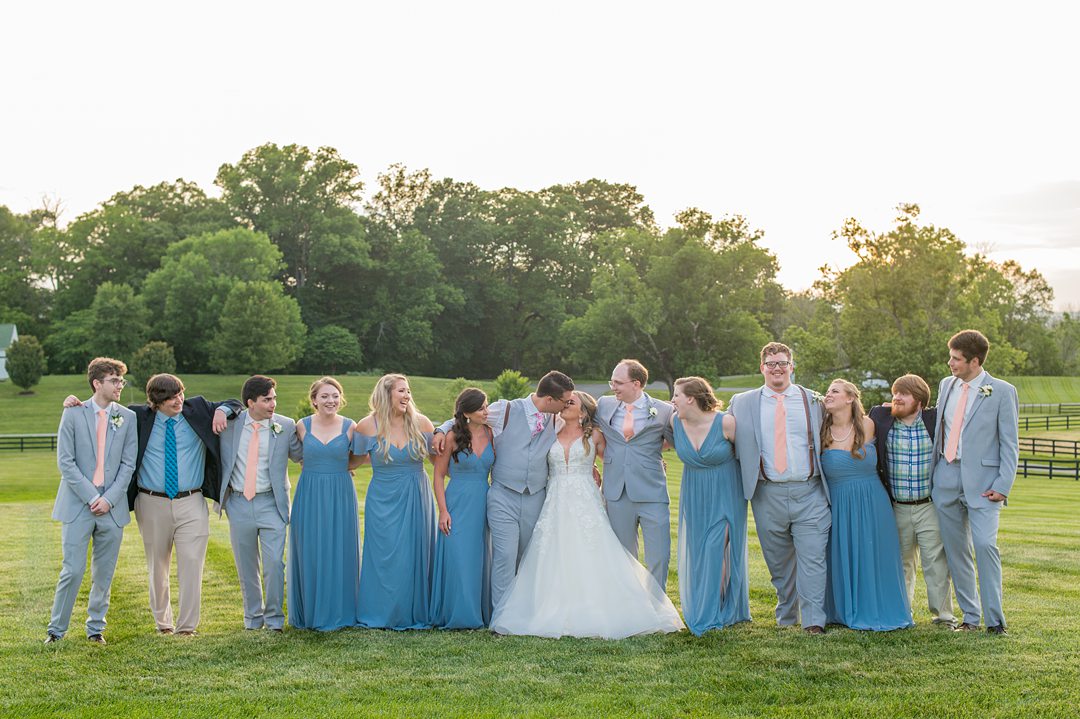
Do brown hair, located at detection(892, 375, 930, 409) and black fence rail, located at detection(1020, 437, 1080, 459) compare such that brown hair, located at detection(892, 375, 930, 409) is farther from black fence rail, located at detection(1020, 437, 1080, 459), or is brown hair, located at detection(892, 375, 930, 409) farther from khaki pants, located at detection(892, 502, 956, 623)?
black fence rail, located at detection(1020, 437, 1080, 459)

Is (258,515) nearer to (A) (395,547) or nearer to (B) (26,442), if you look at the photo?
(A) (395,547)

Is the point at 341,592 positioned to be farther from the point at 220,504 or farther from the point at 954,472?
the point at 954,472

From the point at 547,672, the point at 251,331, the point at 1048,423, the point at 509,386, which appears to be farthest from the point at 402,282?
the point at 547,672

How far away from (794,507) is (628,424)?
1399 mm

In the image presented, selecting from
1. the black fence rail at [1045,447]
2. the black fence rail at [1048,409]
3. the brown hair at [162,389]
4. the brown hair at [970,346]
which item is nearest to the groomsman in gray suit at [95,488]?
the brown hair at [162,389]

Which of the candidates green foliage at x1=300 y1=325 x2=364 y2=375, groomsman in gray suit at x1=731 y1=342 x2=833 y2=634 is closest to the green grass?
groomsman in gray suit at x1=731 y1=342 x2=833 y2=634

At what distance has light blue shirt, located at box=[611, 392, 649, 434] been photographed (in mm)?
8125

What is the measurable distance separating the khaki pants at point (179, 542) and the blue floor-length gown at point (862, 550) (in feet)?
15.7

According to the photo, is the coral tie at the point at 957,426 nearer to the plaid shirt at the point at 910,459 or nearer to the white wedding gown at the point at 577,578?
the plaid shirt at the point at 910,459

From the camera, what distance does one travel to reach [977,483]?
7496mm

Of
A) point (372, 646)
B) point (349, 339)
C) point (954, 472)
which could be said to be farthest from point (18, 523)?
point (349, 339)

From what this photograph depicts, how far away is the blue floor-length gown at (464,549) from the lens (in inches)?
316

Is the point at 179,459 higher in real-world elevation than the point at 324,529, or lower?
higher

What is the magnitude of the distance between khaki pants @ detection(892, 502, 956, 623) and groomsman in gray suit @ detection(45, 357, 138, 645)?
589 cm
